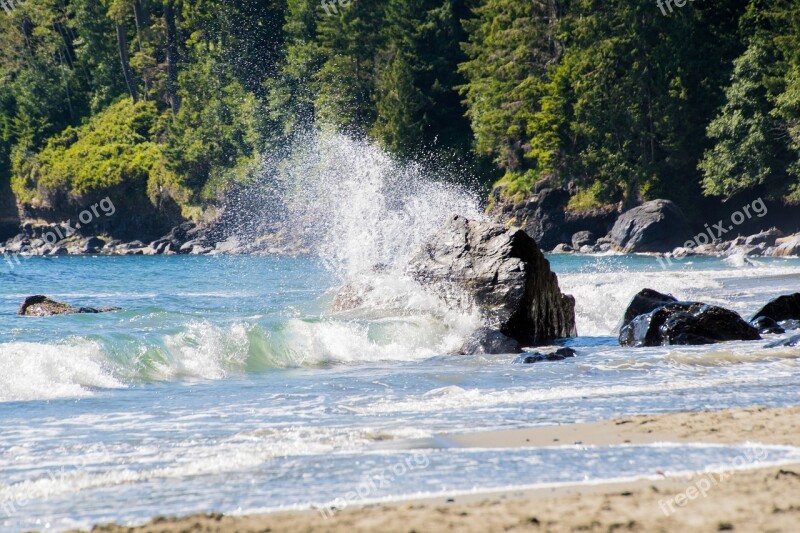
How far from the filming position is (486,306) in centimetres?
1450

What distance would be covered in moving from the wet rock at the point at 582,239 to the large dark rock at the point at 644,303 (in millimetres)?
34358

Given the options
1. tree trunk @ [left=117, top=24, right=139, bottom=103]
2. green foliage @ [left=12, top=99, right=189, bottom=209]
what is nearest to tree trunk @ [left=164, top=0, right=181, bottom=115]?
green foliage @ [left=12, top=99, right=189, bottom=209]

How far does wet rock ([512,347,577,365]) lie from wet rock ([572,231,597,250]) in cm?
3757

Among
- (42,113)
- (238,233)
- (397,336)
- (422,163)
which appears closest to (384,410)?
(397,336)

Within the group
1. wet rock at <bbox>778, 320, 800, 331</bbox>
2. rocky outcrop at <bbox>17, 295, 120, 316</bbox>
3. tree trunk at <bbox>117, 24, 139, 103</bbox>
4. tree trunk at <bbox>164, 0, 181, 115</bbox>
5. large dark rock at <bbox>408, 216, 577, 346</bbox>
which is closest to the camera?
large dark rock at <bbox>408, 216, 577, 346</bbox>

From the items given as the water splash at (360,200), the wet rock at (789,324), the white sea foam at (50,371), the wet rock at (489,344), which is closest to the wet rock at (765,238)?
the water splash at (360,200)

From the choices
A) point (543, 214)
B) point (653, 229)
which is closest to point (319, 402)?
point (653, 229)

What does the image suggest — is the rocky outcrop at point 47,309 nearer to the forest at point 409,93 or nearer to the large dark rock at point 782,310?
the large dark rock at point 782,310

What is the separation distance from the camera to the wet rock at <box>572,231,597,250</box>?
1964 inches

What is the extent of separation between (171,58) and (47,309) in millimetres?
63811

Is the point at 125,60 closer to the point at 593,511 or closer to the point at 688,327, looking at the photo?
the point at 688,327

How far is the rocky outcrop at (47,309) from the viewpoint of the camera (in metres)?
19.6

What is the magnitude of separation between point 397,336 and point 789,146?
3258cm

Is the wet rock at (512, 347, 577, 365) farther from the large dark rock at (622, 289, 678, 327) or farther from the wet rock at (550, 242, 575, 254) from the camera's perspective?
the wet rock at (550, 242, 575, 254)
